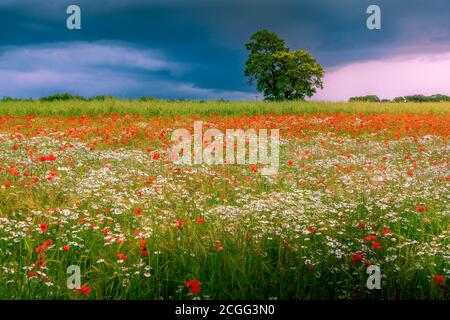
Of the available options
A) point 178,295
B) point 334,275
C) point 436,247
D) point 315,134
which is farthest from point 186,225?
Answer: point 315,134

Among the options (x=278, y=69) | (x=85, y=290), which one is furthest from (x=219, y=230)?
(x=278, y=69)

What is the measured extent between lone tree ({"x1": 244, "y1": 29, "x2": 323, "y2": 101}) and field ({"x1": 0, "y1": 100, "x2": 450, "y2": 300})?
140 ft

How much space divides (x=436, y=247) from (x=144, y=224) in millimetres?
3614

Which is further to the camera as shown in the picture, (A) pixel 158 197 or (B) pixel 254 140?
(B) pixel 254 140

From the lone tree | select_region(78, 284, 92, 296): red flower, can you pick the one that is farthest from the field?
the lone tree

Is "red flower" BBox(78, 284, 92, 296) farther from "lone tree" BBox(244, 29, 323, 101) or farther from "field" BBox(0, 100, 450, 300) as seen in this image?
"lone tree" BBox(244, 29, 323, 101)

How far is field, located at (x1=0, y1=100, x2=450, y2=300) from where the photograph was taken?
4551mm

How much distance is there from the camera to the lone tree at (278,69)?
5362 centimetres

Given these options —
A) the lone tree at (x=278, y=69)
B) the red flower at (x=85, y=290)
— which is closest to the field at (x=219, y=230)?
the red flower at (x=85, y=290)

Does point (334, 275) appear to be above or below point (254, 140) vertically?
below

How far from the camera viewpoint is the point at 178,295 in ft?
14.9

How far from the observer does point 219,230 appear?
212 inches

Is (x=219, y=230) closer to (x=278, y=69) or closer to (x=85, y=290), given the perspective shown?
(x=85, y=290)

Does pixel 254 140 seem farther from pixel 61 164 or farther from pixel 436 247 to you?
pixel 436 247
